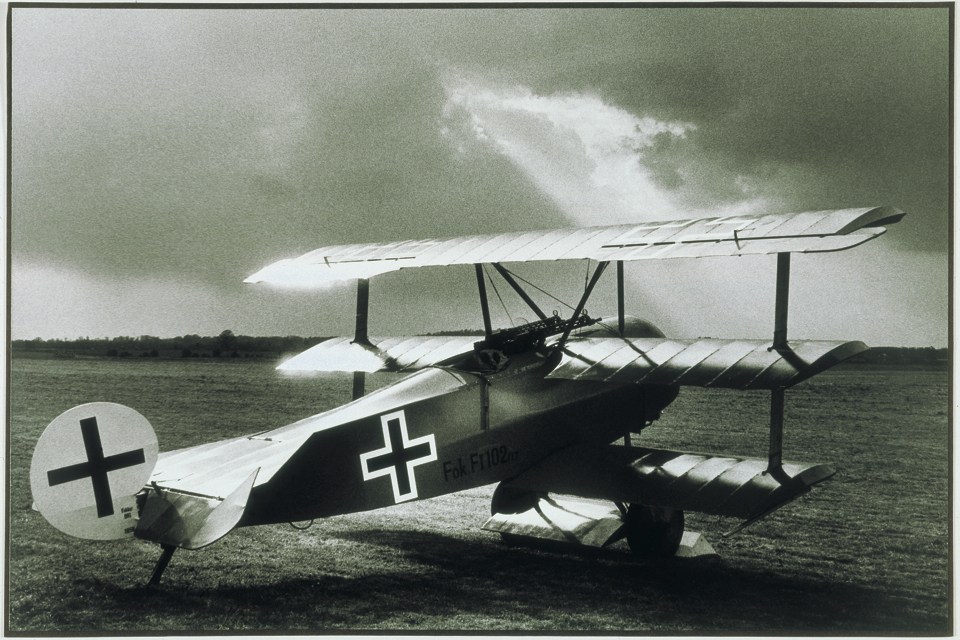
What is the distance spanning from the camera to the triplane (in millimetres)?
3871

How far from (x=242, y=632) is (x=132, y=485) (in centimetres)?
102

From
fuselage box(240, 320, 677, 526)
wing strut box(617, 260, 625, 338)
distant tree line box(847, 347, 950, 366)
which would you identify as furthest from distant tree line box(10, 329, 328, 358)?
distant tree line box(847, 347, 950, 366)

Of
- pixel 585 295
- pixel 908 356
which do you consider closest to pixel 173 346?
pixel 585 295

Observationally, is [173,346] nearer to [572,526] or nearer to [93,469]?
[93,469]

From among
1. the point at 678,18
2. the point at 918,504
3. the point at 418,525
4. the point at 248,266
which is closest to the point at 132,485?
the point at 418,525

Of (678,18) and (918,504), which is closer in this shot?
(678,18)

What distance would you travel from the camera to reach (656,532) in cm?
508

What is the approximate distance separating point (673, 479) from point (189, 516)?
9.17 ft

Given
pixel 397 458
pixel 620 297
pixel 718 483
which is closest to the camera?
pixel 397 458

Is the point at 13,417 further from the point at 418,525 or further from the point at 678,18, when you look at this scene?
the point at 678,18

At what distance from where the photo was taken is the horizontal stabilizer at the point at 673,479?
4285 mm

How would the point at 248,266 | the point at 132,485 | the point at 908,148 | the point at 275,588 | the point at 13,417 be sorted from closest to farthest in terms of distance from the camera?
the point at 132,485, the point at 275,588, the point at 13,417, the point at 908,148, the point at 248,266

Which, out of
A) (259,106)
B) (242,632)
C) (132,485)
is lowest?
(242,632)

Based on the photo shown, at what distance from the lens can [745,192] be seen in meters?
6.13
